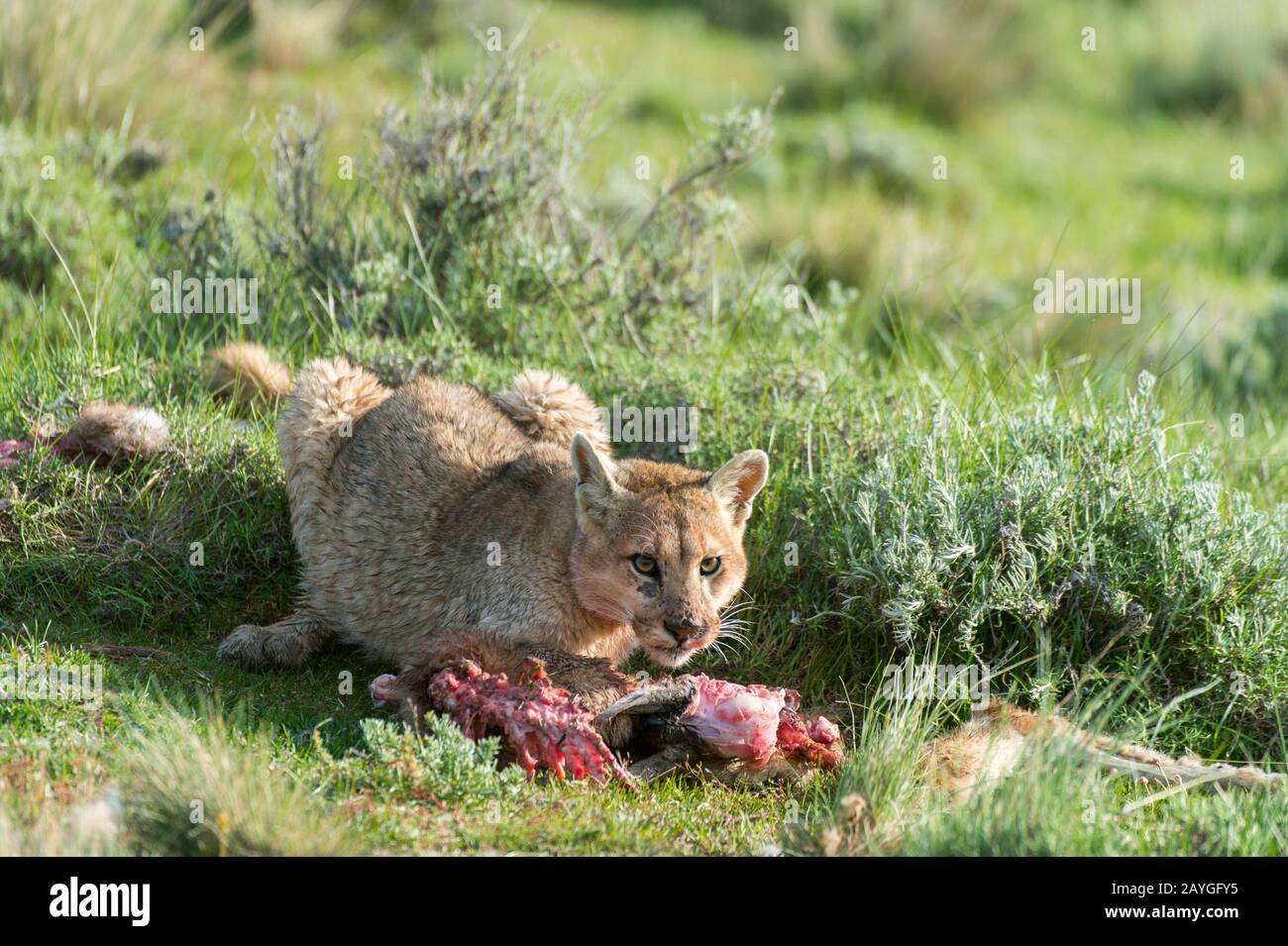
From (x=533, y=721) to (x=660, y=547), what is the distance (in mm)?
866

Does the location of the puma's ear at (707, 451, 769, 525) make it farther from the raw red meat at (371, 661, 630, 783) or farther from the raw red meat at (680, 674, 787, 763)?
the raw red meat at (371, 661, 630, 783)

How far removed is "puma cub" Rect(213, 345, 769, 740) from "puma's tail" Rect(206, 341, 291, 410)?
0.59 meters

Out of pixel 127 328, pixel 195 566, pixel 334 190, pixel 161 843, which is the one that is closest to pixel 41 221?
pixel 127 328

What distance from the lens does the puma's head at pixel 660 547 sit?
5539 millimetres

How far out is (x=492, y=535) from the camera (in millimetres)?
6160

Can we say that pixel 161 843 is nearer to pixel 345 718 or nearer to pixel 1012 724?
pixel 345 718

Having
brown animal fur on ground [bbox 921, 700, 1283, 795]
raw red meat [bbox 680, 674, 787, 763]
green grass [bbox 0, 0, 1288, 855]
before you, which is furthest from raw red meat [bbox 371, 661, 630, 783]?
brown animal fur on ground [bbox 921, 700, 1283, 795]

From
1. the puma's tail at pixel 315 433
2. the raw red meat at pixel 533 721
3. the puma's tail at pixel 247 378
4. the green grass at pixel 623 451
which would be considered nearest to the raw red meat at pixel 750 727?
the green grass at pixel 623 451

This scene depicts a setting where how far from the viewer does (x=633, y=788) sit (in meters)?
5.30

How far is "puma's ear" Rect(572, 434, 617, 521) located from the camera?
5801 millimetres

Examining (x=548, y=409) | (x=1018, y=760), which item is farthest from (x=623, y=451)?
(x=1018, y=760)

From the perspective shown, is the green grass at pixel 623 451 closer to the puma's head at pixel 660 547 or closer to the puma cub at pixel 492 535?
the puma cub at pixel 492 535

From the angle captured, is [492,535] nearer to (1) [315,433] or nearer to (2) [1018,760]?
(1) [315,433]

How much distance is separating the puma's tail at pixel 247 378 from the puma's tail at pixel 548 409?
131 cm
